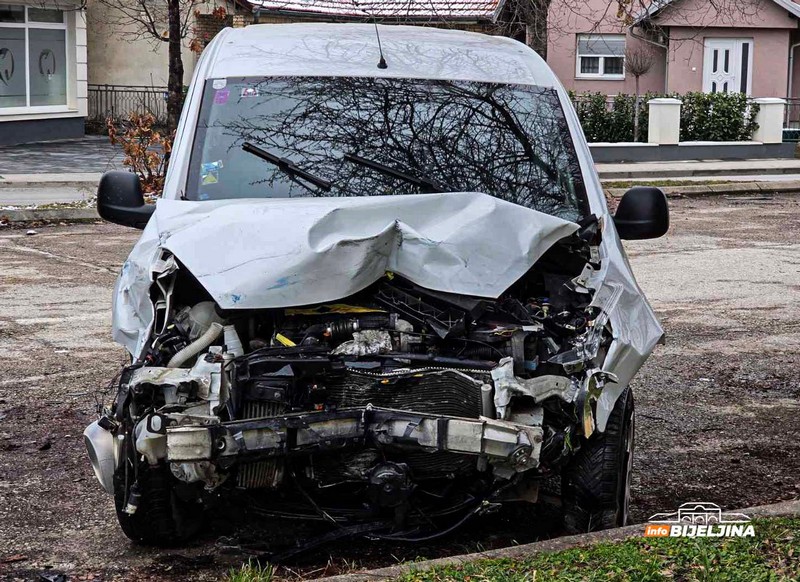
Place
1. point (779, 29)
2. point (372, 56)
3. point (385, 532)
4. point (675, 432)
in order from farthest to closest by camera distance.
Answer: point (779, 29)
point (675, 432)
point (372, 56)
point (385, 532)

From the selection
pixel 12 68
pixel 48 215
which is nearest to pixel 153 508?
pixel 48 215

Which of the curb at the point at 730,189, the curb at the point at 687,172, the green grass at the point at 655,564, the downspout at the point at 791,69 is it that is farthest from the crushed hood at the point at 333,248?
the downspout at the point at 791,69

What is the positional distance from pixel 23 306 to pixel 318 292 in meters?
6.06

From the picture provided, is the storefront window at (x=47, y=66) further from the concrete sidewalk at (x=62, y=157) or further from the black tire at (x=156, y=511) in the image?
the black tire at (x=156, y=511)

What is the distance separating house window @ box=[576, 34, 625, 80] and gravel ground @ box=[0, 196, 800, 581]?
2192 centimetres

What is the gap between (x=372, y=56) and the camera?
19.6 feet

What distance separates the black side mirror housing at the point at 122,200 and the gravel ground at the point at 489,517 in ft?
4.10

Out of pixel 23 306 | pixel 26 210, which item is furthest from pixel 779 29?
pixel 23 306

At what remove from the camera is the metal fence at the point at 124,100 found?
3450 cm

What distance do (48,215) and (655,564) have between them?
512 inches

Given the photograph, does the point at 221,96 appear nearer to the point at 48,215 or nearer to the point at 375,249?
the point at 375,249

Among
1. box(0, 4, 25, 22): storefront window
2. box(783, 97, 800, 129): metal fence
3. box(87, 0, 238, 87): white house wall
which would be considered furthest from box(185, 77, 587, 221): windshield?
box(87, 0, 238, 87): white house wall

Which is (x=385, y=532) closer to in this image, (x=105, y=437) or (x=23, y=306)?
A: (x=105, y=437)

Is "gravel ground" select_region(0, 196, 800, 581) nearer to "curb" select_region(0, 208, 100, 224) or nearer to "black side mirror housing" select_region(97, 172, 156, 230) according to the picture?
"black side mirror housing" select_region(97, 172, 156, 230)
